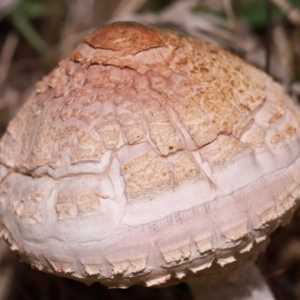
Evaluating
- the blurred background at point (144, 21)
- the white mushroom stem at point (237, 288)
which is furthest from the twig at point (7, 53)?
the white mushroom stem at point (237, 288)

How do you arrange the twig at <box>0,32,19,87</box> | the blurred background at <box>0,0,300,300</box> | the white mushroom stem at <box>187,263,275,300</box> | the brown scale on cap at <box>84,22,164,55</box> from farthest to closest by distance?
the twig at <box>0,32,19,87</box>, the blurred background at <box>0,0,300,300</box>, the white mushroom stem at <box>187,263,275,300</box>, the brown scale on cap at <box>84,22,164,55</box>

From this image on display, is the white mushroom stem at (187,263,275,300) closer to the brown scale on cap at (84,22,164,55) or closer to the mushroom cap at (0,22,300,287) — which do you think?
the mushroom cap at (0,22,300,287)

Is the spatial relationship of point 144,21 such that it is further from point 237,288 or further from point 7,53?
point 237,288

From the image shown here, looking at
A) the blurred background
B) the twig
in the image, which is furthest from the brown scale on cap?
the twig

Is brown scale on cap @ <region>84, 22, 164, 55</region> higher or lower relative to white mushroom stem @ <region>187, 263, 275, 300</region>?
higher

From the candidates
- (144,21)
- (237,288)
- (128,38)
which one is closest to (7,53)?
(144,21)

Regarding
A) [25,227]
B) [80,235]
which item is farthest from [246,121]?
[25,227]

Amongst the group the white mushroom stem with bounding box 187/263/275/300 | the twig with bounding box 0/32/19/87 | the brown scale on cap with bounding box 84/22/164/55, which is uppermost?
the brown scale on cap with bounding box 84/22/164/55
